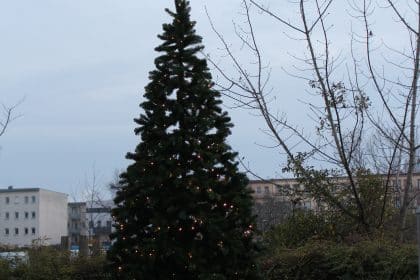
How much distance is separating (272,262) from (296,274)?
52 centimetres

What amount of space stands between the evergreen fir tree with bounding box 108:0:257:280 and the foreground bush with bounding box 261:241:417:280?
8.34 ft

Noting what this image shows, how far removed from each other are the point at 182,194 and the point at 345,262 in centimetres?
365

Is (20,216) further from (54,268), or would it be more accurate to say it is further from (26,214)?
(54,268)

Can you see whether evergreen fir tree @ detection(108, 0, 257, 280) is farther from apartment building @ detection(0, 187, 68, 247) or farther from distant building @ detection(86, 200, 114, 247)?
apartment building @ detection(0, 187, 68, 247)

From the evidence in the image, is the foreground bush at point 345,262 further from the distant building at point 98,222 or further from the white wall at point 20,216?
the white wall at point 20,216

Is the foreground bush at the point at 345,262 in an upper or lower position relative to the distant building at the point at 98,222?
lower

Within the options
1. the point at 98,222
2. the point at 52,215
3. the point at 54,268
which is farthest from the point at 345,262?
the point at 52,215

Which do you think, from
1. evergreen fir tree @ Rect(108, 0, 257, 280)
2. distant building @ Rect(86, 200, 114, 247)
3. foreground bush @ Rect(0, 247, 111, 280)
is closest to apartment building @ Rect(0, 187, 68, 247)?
distant building @ Rect(86, 200, 114, 247)

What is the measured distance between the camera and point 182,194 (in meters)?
8.48

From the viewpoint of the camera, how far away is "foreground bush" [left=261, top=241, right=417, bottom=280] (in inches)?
404

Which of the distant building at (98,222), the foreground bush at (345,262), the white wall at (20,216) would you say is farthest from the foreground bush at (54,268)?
the white wall at (20,216)

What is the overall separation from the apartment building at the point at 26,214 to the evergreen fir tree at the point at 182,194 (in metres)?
101

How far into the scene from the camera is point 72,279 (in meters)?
12.3

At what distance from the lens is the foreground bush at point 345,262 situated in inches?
404
